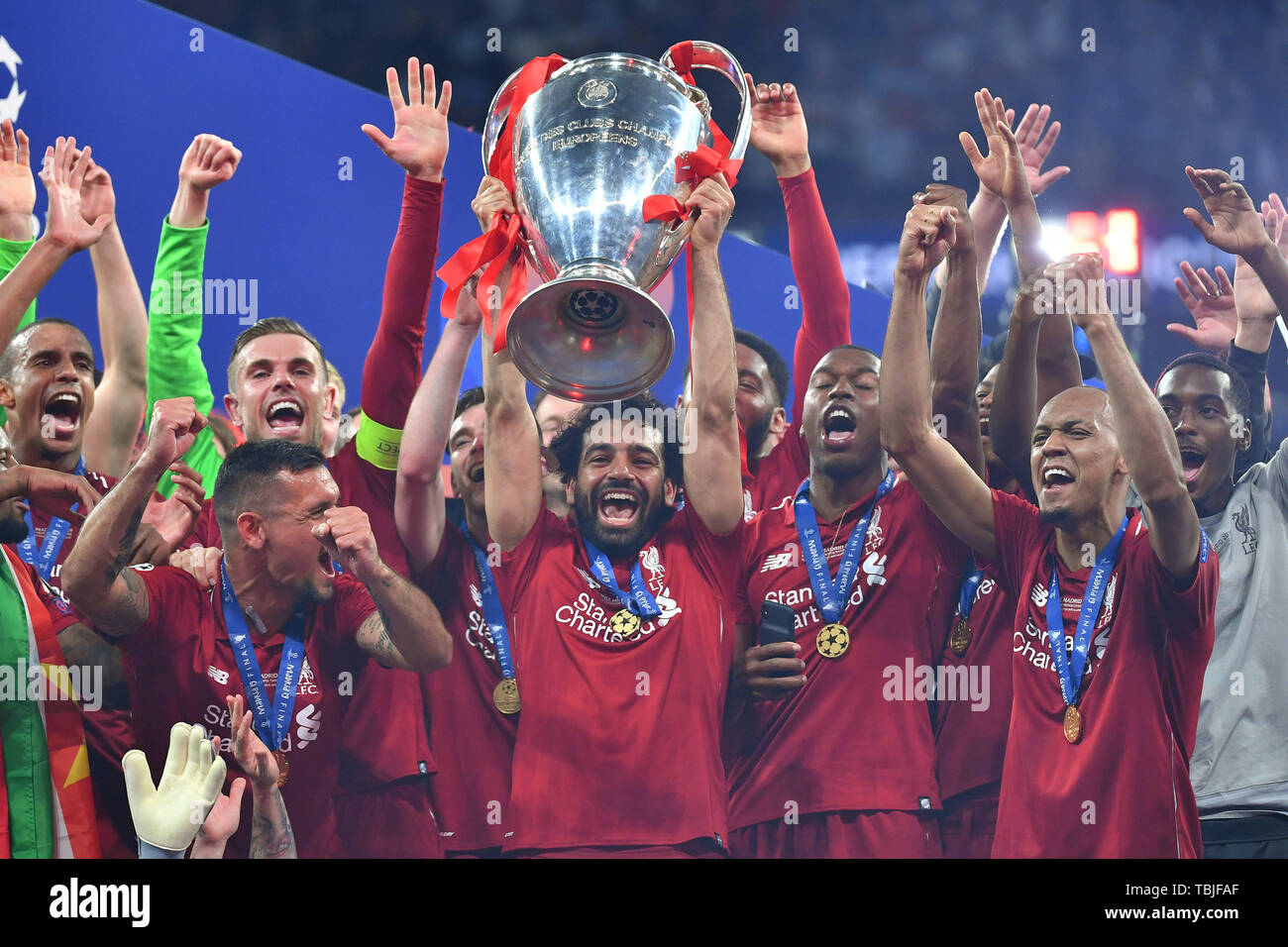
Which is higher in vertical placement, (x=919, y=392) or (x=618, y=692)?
(x=919, y=392)

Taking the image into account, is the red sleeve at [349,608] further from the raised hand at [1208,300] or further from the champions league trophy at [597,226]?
the raised hand at [1208,300]

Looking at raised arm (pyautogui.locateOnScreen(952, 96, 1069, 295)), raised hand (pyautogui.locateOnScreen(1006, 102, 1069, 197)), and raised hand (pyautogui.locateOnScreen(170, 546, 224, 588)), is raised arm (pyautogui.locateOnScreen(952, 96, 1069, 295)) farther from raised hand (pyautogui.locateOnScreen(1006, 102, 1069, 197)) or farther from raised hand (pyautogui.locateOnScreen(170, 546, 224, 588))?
raised hand (pyautogui.locateOnScreen(170, 546, 224, 588))

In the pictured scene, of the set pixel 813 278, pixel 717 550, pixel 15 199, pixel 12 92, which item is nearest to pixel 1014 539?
pixel 717 550

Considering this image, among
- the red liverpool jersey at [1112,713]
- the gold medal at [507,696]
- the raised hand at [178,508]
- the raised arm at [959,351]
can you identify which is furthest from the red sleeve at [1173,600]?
the raised hand at [178,508]

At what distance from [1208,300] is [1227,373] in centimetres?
26

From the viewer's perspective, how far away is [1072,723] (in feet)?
12.0

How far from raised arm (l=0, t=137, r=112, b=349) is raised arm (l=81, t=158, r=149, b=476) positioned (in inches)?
1.7

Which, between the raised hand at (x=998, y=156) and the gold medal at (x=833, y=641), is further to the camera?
the raised hand at (x=998, y=156)

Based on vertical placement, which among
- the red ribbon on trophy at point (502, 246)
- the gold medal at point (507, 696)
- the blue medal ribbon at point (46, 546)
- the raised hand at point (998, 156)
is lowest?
the gold medal at point (507, 696)

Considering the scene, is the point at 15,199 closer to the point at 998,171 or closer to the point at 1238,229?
the point at 998,171

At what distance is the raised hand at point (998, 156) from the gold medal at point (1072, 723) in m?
1.42

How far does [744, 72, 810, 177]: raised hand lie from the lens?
3.97 metres

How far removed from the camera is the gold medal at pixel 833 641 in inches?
149
